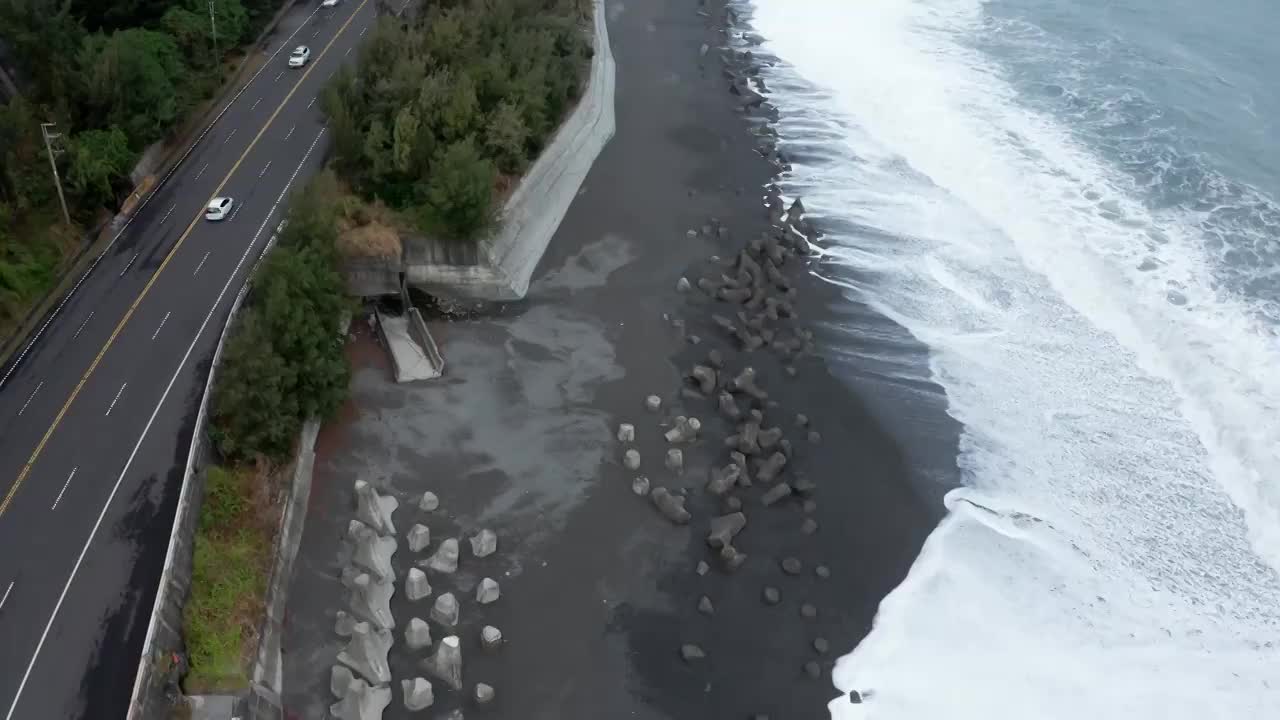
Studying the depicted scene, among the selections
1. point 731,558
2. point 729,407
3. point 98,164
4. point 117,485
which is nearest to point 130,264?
point 98,164

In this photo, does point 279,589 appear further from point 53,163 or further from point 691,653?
point 53,163

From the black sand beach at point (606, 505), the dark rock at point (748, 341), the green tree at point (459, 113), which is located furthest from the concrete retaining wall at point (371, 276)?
the dark rock at point (748, 341)

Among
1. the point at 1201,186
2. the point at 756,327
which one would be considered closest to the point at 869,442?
the point at 756,327

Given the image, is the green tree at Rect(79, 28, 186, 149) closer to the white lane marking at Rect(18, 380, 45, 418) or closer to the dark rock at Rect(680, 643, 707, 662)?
the white lane marking at Rect(18, 380, 45, 418)

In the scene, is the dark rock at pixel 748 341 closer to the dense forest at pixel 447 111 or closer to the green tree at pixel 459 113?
the dense forest at pixel 447 111

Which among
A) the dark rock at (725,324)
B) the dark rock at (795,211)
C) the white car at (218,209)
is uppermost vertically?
the white car at (218,209)

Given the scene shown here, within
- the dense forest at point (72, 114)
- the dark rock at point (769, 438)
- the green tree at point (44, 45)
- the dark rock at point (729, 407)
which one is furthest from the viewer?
the green tree at point (44, 45)
